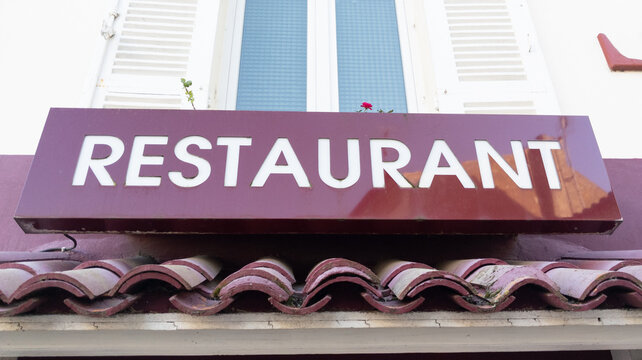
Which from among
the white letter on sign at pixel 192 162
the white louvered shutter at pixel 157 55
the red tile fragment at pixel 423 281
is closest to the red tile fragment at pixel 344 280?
the red tile fragment at pixel 423 281

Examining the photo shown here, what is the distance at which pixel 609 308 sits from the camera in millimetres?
2123

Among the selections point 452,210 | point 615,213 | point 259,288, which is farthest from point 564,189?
point 259,288

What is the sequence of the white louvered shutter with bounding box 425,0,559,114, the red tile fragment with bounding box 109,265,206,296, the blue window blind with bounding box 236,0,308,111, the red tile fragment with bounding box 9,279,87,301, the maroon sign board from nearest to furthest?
the red tile fragment with bounding box 9,279,87,301, the red tile fragment with bounding box 109,265,206,296, the maroon sign board, the white louvered shutter with bounding box 425,0,559,114, the blue window blind with bounding box 236,0,308,111

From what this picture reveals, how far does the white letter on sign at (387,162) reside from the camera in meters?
2.77

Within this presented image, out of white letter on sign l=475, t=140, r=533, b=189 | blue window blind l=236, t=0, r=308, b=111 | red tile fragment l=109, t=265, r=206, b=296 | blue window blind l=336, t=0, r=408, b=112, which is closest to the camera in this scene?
red tile fragment l=109, t=265, r=206, b=296

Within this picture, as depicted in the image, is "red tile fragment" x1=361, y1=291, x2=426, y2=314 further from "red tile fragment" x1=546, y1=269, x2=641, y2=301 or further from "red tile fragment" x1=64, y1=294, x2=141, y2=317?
"red tile fragment" x1=64, y1=294, x2=141, y2=317

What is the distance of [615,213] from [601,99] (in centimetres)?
179

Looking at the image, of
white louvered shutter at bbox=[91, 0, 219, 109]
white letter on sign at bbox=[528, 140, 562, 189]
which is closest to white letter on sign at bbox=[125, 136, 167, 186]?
white louvered shutter at bbox=[91, 0, 219, 109]

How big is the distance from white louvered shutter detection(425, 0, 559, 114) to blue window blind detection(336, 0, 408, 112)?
1.63 feet

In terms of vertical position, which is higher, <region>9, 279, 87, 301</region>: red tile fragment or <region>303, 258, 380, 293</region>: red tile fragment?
<region>303, 258, 380, 293</region>: red tile fragment

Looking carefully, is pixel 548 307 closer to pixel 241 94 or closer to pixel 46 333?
pixel 46 333

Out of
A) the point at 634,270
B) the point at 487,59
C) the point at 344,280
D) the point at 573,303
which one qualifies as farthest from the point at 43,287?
the point at 487,59

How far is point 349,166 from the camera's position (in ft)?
9.20

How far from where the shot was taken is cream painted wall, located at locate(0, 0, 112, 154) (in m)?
3.94
